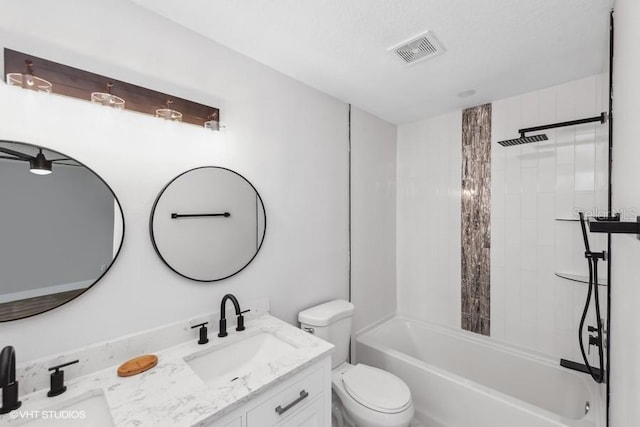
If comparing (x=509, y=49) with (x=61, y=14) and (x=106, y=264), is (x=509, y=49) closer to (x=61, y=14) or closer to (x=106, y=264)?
(x=61, y=14)

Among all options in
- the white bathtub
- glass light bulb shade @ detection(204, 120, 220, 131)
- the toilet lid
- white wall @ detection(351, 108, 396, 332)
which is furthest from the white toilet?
glass light bulb shade @ detection(204, 120, 220, 131)

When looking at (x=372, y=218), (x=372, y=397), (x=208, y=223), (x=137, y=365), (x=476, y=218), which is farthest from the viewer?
(x=372, y=218)

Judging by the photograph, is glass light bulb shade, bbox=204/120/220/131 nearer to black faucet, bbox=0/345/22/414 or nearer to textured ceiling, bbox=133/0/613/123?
textured ceiling, bbox=133/0/613/123

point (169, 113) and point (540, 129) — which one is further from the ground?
point (540, 129)

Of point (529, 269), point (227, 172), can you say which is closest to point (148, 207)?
point (227, 172)

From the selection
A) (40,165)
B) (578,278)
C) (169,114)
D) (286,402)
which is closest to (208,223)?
(169,114)

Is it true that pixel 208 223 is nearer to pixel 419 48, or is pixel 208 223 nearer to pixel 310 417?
pixel 310 417

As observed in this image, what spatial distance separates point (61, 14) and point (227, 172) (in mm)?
917

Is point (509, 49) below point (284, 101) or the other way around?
the other way around

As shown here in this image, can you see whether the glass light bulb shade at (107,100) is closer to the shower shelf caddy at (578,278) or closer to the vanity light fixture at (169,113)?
the vanity light fixture at (169,113)

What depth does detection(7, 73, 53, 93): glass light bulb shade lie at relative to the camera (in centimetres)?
102

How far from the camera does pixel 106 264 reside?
4.03ft

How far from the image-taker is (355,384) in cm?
182

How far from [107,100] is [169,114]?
25cm
